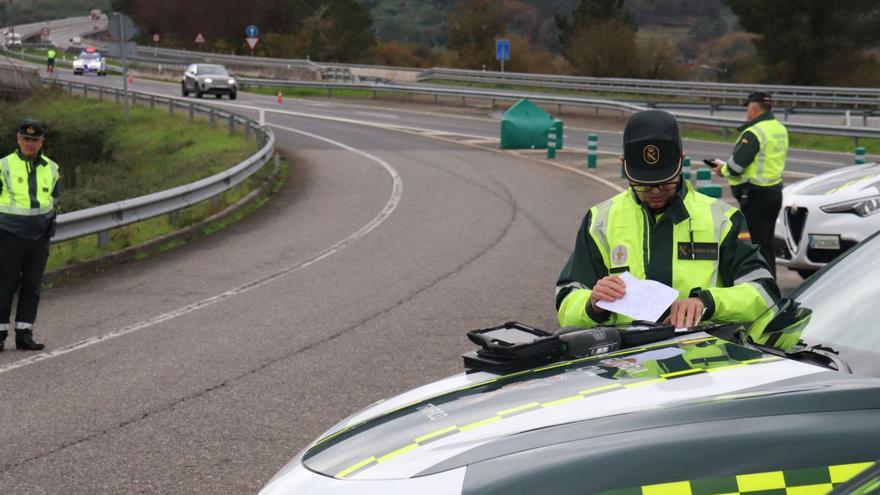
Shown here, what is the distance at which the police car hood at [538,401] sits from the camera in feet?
9.73

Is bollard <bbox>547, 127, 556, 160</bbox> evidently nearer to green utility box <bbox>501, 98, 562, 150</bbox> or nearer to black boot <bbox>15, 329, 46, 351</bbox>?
green utility box <bbox>501, 98, 562, 150</bbox>

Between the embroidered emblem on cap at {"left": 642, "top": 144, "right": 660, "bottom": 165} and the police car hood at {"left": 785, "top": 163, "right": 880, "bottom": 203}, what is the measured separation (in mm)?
7477

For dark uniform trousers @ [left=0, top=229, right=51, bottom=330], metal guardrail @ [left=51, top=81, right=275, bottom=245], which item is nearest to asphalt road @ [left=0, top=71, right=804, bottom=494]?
dark uniform trousers @ [left=0, top=229, right=51, bottom=330]

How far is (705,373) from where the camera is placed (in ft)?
10.4

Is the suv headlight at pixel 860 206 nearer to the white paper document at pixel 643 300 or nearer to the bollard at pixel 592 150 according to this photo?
the white paper document at pixel 643 300

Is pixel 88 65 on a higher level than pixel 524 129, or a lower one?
lower

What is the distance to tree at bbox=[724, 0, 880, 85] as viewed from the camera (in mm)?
61062

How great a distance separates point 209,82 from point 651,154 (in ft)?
167

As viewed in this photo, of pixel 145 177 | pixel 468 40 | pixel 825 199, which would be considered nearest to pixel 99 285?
pixel 825 199

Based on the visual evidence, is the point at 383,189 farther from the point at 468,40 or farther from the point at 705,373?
the point at 468,40

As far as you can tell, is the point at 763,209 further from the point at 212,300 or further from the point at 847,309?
the point at 847,309

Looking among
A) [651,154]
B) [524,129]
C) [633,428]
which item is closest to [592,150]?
[524,129]

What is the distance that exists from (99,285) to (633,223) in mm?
10510

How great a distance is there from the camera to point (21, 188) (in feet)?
34.3
